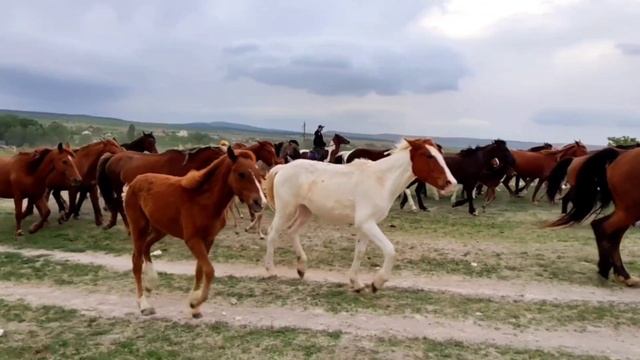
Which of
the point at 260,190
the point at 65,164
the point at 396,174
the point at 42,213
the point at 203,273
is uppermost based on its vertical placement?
the point at 396,174

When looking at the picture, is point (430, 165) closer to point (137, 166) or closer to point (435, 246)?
point (435, 246)

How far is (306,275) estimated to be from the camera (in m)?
8.73

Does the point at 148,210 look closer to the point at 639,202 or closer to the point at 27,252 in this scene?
the point at 27,252

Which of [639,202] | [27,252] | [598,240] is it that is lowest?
[27,252]

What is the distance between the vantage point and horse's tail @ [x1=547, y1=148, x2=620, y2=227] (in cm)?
909

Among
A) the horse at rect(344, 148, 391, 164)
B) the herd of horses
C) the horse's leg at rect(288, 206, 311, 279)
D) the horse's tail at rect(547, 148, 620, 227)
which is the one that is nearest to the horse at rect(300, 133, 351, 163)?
the horse at rect(344, 148, 391, 164)

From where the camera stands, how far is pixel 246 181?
19.6 feet

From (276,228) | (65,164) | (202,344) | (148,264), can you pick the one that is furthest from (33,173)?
(202,344)

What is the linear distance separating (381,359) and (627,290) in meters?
4.67

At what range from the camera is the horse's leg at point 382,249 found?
719 centimetres

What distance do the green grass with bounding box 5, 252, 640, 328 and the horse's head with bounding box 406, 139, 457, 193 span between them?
147 cm

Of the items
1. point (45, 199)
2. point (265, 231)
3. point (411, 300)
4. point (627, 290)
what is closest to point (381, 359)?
point (411, 300)

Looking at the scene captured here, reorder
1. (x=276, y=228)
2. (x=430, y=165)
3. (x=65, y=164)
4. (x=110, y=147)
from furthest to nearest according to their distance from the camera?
(x=110, y=147), (x=65, y=164), (x=276, y=228), (x=430, y=165)

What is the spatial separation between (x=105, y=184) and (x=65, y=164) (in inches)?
34.3
